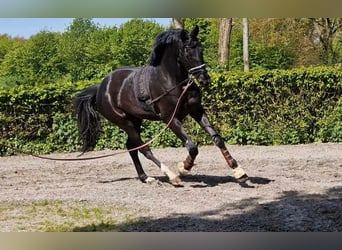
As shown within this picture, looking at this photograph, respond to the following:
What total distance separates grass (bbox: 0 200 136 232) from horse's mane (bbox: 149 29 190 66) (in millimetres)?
1334

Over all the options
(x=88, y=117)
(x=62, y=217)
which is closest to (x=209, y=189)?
(x=62, y=217)

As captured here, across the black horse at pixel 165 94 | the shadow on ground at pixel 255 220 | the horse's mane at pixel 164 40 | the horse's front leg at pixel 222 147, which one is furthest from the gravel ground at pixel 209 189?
the horse's mane at pixel 164 40

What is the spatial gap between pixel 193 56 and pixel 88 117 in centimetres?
149

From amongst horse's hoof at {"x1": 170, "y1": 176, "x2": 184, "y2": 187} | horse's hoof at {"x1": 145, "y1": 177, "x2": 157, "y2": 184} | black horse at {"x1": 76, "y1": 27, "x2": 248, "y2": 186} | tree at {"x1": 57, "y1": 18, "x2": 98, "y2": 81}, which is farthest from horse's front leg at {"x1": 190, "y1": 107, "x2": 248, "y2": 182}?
tree at {"x1": 57, "y1": 18, "x2": 98, "y2": 81}

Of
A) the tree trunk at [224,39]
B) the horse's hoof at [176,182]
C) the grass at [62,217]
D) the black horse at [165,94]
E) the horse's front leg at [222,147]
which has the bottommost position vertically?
the grass at [62,217]

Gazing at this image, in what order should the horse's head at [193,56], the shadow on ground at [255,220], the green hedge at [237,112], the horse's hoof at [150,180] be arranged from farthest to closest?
1. the green hedge at [237,112]
2. the horse's hoof at [150,180]
3. the horse's head at [193,56]
4. the shadow on ground at [255,220]

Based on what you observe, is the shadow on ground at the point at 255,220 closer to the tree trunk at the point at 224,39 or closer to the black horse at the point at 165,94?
the black horse at the point at 165,94

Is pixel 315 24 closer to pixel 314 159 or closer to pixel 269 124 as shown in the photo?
pixel 269 124

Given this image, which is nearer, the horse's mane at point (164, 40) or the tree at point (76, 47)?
the horse's mane at point (164, 40)

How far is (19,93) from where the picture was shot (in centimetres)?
734

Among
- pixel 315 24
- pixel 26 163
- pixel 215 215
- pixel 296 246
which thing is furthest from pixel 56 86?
pixel 315 24

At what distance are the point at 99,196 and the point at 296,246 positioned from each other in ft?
6.24

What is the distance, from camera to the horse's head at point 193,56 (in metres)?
4.42

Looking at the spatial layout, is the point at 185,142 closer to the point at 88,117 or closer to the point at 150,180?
the point at 150,180
